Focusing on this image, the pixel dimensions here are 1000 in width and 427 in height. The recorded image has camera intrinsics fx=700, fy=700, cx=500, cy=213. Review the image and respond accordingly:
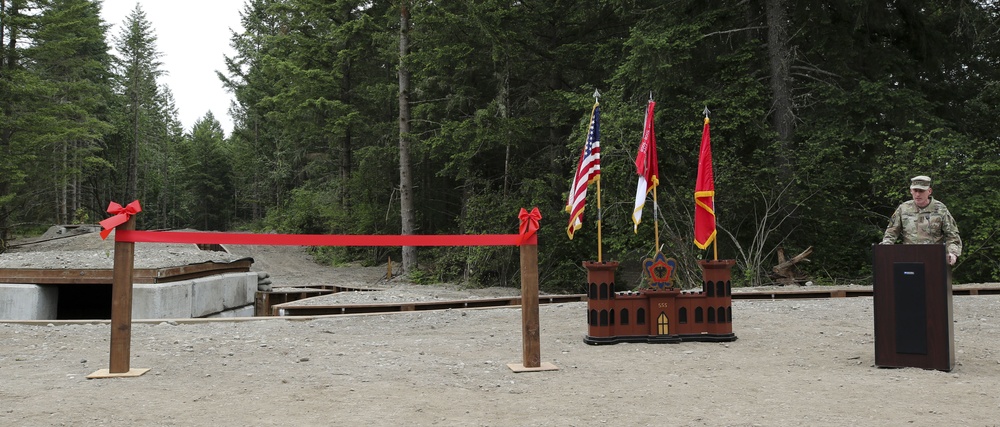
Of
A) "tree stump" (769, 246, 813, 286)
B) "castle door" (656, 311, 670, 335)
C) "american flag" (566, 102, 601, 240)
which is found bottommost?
"castle door" (656, 311, 670, 335)

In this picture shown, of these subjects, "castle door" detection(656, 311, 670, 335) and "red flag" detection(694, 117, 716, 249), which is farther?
"red flag" detection(694, 117, 716, 249)

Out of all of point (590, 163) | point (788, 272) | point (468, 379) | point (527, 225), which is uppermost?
point (590, 163)

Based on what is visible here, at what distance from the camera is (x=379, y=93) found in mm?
28141

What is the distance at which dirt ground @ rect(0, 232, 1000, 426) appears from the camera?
15.5ft

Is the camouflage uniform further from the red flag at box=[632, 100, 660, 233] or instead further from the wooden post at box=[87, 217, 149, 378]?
the wooden post at box=[87, 217, 149, 378]

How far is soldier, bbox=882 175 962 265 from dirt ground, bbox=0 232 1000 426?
1.23 meters

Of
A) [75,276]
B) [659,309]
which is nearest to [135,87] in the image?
[75,276]

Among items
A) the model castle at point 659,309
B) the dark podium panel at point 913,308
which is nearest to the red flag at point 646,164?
the model castle at point 659,309

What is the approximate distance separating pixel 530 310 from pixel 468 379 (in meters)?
0.87

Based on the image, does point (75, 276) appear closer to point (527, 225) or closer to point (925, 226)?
point (527, 225)

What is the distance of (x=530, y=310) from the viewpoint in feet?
21.3

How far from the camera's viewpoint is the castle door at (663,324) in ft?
27.8

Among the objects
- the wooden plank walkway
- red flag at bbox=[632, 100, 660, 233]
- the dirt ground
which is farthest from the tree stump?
the wooden plank walkway

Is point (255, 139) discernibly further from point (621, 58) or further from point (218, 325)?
point (218, 325)
